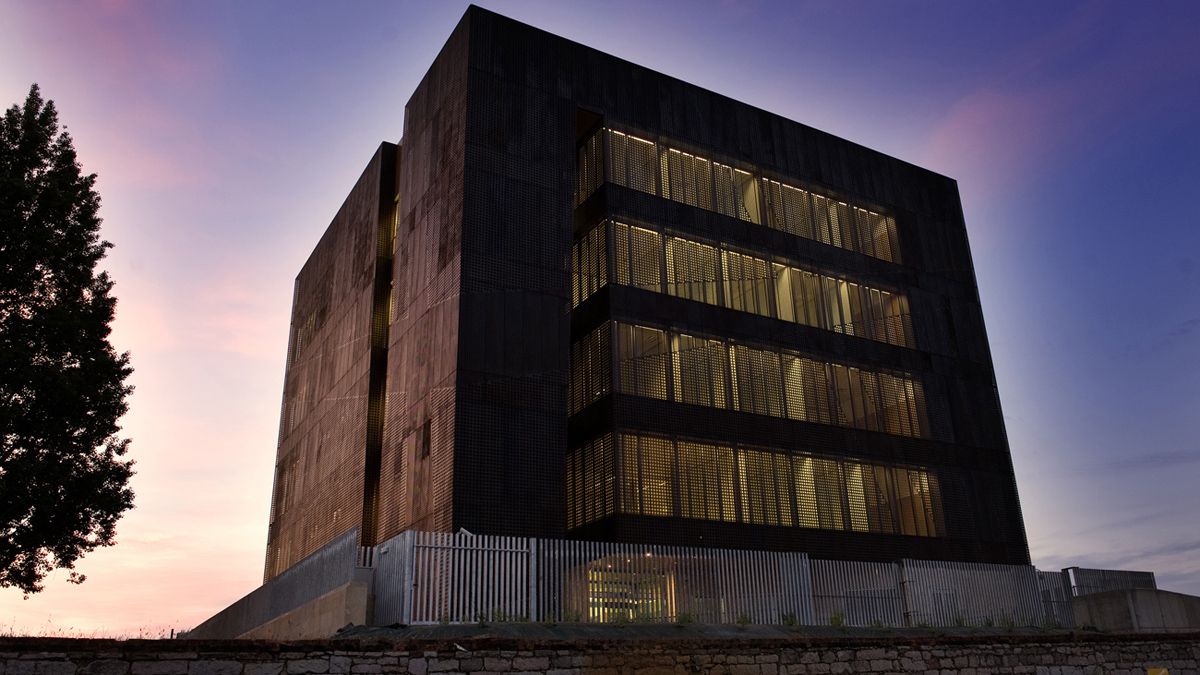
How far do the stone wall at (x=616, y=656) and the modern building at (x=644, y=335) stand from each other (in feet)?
36.7

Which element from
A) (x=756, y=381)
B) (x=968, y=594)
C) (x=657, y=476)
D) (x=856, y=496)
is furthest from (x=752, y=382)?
(x=968, y=594)

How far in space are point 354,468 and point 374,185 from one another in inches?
528

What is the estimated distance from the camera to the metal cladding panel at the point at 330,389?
3897 centimetres

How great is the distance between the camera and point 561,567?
77.3 feet

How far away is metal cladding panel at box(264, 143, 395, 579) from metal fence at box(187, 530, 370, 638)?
4755 mm

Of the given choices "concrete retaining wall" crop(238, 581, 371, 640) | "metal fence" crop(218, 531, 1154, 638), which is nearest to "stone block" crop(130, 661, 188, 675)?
"concrete retaining wall" crop(238, 581, 371, 640)

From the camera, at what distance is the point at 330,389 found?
43469 millimetres

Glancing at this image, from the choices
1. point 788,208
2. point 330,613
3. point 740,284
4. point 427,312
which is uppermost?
point 788,208

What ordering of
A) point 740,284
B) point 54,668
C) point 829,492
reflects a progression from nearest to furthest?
point 54,668 < point 829,492 < point 740,284

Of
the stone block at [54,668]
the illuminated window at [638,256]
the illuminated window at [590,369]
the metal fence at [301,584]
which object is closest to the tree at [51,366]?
the metal fence at [301,584]

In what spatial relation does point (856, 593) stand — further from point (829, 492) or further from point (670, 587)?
point (829, 492)

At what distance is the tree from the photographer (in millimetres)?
23203

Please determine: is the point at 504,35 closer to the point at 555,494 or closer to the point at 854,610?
the point at 555,494

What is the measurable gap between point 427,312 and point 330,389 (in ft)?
42.5
